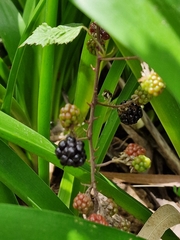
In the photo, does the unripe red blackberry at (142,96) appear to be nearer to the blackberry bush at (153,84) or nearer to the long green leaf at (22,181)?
the blackberry bush at (153,84)

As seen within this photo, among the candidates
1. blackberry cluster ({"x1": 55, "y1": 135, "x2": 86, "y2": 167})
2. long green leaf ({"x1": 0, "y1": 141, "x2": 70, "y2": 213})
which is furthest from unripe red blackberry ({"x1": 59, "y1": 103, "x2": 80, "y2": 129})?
long green leaf ({"x1": 0, "y1": 141, "x2": 70, "y2": 213})

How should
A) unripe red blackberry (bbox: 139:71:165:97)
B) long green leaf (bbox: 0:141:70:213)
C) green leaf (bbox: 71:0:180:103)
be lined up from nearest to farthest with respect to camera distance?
1. green leaf (bbox: 71:0:180:103)
2. unripe red blackberry (bbox: 139:71:165:97)
3. long green leaf (bbox: 0:141:70:213)

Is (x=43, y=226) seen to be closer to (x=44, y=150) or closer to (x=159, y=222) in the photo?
(x=44, y=150)

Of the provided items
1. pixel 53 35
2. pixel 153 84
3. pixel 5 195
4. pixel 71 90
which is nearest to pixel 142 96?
pixel 153 84

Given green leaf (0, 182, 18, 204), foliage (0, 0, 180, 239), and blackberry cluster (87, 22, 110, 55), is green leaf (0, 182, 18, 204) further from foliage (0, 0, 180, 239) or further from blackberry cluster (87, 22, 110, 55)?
blackberry cluster (87, 22, 110, 55)

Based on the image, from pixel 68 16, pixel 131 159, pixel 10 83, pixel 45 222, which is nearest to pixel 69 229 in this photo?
pixel 45 222

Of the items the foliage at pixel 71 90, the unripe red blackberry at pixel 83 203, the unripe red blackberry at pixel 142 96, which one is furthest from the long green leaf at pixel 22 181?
the unripe red blackberry at pixel 142 96

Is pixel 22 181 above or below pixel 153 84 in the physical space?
below
